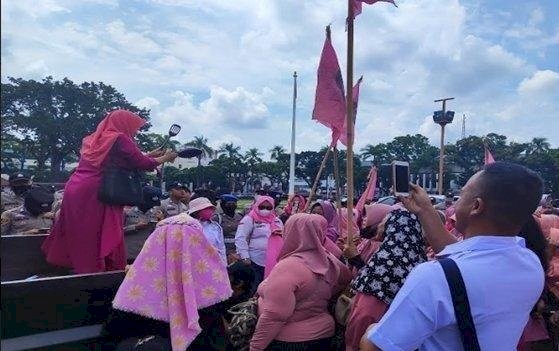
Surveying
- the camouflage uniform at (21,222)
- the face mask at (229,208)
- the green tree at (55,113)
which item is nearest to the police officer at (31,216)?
the camouflage uniform at (21,222)

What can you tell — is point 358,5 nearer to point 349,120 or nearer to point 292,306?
point 349,120

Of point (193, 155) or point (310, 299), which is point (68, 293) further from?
point (193, 155)

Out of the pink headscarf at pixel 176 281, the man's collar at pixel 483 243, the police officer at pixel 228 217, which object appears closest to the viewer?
the man's collar at pixel 483 243

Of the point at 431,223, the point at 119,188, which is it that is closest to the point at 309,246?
the point at 431,223

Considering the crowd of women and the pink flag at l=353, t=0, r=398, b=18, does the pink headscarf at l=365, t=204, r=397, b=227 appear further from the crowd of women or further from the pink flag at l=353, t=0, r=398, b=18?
the pink flag at l=353, t=0, r=398, b=18

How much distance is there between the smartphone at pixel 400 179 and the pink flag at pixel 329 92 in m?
2.12

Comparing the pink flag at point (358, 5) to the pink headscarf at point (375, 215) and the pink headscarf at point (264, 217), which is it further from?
the pink headscarf at point (264, 217)

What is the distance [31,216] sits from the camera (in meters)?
5.27

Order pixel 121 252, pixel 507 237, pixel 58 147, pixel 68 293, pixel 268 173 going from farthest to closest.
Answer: pixel 268 173
pixel 58 147
pixel 121 252
pixel 68 293
pixel 507 237

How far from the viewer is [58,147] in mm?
46625

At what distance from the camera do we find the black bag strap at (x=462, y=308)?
55.4 inches

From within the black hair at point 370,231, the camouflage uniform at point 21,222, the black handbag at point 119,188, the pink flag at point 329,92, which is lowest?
the camouflage uniform at point 21,222

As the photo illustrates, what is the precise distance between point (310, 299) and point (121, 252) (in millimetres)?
1578

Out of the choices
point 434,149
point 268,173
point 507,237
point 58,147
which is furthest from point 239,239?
point 434,149
